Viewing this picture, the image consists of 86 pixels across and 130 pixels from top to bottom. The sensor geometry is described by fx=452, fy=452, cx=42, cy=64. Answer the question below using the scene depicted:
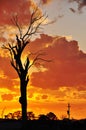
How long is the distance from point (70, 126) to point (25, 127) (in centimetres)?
427

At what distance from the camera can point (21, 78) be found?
46.1 meters

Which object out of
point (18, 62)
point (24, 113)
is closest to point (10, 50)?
point (18, 62)

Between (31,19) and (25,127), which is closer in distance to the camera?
(25,127)

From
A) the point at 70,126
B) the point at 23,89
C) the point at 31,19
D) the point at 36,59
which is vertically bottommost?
the point at 70,126

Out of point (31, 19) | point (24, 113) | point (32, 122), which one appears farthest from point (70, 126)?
point (31, 19)

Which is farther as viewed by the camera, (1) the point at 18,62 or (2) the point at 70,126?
(1) the point at 18,62

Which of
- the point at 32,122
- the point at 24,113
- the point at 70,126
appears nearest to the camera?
the point at 70,126

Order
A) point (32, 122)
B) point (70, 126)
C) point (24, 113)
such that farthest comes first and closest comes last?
point (24, 113) < point (32, 122) < point (70, 126)

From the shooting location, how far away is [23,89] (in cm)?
4625

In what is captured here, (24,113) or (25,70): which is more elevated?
(25,70)

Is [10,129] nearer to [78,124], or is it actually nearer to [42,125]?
[42,125]

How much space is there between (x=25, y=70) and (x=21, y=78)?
37.0 inches

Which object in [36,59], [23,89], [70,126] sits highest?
[36,59]

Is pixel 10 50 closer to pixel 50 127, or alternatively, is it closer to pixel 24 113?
pixel 24 113
